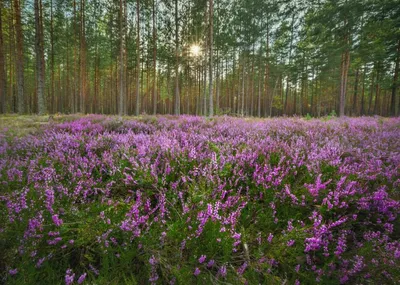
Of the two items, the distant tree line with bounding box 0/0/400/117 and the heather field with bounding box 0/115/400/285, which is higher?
the distant tree line with bounding box 0/0/400/117

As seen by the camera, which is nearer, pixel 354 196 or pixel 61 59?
pixel 354 196

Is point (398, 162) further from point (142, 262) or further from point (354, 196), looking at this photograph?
point (142, 262)

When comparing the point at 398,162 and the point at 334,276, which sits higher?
the point at 398,162

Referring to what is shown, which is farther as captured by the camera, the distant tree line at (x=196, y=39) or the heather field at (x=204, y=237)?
the distant tree line at (x=196, y=39)

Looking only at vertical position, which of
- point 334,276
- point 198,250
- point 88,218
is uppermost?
point 88,218

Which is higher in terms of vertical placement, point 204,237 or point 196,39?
point 196,39

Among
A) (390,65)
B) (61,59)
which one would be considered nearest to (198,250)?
(390,65)

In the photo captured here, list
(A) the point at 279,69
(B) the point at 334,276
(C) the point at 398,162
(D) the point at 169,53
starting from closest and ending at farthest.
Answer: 1. (B) the point at 334,276
2. (C) the point at 398,162
3. (D) the point at 169,53
4. (A) the point at 279,69

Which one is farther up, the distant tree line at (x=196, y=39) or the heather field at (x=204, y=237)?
the distant tree line at (x=196, y=39)

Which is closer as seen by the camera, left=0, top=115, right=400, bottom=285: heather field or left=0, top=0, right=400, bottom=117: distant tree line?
left=0, top=115, right=400, bottom=285: heather field

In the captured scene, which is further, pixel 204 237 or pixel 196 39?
pixel 196 39

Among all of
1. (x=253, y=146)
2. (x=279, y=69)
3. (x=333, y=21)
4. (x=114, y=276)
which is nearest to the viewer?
(x=114, y=276)

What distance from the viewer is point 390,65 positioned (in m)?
28.0

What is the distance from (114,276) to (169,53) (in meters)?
28.9
